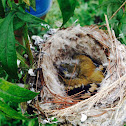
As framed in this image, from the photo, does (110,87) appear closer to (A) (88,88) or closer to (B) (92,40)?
(A) (88,88)

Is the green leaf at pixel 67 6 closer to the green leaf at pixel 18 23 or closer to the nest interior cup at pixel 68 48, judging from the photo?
the green leaf at pixel 18 23

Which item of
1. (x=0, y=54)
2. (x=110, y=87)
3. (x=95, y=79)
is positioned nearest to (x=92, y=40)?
(x=95, y=79)

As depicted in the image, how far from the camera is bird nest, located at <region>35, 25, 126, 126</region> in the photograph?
76 cm

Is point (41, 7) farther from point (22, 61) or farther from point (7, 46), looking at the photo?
point (7, 46)

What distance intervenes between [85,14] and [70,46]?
2.49 ft

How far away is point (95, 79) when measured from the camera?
99cm

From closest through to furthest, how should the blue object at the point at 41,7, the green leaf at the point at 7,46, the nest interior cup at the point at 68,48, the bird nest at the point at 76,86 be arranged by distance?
the green leaf at the point at 7,46 → the bird nest at the point at 76,86 → the nest interior cup at the point at 68,48 → the blue object at the point at 41,7

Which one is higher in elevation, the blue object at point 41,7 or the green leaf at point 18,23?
the blue object at point 41,7

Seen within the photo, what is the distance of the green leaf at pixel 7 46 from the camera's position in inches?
24.2

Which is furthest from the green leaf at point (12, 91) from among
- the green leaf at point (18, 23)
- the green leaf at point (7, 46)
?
the green leaf at point (18, 23)

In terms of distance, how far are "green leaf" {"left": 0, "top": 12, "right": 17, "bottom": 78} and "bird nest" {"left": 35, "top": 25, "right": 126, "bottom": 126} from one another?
25 centimetres

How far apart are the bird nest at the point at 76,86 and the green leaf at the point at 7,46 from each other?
249 millimetres

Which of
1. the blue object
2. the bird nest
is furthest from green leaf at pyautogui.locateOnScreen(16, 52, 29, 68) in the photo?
the blue object

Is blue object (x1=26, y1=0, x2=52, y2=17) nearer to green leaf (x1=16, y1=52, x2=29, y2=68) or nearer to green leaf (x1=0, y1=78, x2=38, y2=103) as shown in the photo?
green leaf (x1=16, y1=52, x2=29, y2=68)
